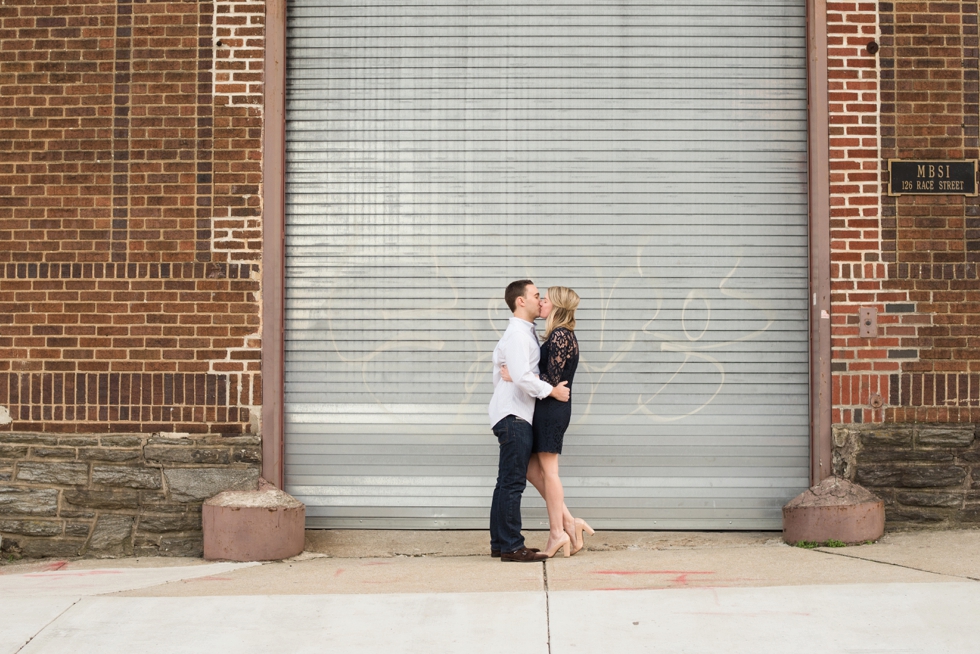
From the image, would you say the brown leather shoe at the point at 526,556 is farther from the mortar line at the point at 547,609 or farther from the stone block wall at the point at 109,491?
the stone block wall at the point at 109,491

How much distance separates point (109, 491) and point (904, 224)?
590cm

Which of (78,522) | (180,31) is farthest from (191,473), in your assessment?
(180,31)

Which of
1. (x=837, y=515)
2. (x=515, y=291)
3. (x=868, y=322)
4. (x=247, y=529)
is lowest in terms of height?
(x=247, y=529)

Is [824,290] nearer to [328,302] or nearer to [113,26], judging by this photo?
[328,302]

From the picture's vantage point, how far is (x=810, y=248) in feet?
21.8

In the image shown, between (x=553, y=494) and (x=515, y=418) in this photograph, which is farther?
(x=553, y=494)

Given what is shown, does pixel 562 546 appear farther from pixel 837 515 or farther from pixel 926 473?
pixel 926 473

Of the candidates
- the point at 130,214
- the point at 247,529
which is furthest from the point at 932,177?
the point at 130,214

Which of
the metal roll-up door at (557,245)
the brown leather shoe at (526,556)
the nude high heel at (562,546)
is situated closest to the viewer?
the brown leather shoe at (526,556)

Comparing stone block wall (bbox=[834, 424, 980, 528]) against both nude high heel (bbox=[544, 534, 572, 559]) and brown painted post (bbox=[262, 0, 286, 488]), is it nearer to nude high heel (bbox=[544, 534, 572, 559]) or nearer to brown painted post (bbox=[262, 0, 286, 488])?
nude high heel (bbox=[544, 534, 572, 559])

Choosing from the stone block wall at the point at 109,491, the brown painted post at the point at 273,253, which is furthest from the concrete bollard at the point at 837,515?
the stone block wall at the point at 109,491

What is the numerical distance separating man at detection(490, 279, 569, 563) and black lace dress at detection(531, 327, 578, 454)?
6 cm

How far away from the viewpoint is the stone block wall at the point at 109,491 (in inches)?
252

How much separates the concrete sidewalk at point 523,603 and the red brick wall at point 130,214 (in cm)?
126
